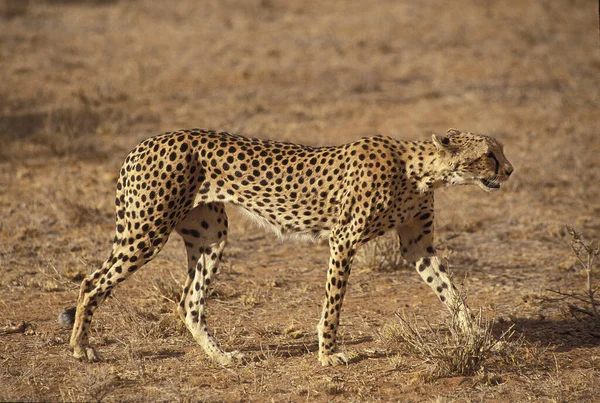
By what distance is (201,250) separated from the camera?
610 centimetres

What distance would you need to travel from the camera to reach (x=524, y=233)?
885 centimetres

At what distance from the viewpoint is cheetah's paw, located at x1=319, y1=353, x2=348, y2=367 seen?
5707 mm

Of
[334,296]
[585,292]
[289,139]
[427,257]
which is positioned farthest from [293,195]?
[289,139]

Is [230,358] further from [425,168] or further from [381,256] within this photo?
[381,256]

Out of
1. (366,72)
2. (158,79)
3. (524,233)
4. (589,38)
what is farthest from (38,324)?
(589,38)

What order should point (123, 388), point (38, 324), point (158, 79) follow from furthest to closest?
point (158, 79), point (38, 324), point (123, 388)

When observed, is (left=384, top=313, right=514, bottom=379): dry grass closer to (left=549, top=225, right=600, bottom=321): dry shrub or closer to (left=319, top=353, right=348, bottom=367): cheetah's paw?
(left=319, top=353, right=348, bottom=367): cheetah's paw

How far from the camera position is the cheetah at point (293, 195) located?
18.6ft

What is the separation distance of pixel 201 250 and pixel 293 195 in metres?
0.78

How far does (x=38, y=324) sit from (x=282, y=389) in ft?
6.97

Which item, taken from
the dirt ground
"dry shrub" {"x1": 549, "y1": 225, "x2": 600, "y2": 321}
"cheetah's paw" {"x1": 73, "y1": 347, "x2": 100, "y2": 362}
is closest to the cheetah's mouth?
"dry shrub" {"x1": 549, "y1": 225, "x2": 600, "y2": 321}

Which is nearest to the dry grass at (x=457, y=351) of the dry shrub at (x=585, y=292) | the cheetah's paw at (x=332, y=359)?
the cheetah's paw at (x=332, y=359)

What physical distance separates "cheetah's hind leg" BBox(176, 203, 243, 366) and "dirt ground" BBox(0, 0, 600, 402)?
34 cm

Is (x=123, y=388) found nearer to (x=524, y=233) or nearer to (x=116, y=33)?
(x=524, y=233)
